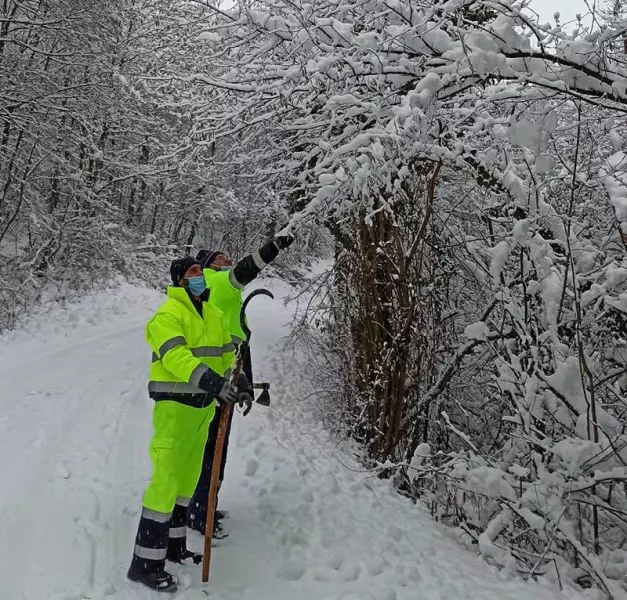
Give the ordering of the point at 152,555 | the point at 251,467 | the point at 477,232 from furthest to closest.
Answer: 1. the point at 477,232
2. the point at 251,467
3. the point at 152,555

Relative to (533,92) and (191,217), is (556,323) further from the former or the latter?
(191,217)

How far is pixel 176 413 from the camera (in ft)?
12.0

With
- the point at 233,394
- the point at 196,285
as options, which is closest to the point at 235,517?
the point at 233,394

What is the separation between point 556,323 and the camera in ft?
13.6

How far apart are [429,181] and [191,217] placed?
20.7 m

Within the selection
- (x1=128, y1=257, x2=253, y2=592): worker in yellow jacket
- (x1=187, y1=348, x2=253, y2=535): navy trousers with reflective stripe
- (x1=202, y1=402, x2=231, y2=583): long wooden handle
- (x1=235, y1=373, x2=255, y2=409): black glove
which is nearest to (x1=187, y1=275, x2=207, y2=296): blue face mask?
(x1=128, y1=257, x2=253, y2=592): worker in yellow jacket

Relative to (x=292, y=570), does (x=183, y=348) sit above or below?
above

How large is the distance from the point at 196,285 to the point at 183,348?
514 mm

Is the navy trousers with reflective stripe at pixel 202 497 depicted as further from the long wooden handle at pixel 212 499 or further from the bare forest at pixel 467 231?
the bare forest at pixel 467 231

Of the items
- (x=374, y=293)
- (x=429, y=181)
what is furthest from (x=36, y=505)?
(x=429, y=181)

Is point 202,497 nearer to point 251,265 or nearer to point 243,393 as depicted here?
point 243,393

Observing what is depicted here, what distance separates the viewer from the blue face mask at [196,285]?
12.9ft

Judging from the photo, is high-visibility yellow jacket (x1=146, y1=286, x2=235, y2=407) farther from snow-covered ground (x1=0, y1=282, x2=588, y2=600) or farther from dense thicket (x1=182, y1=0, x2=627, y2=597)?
snow-covered ground (x1=0, y1=282, x2=588, y2=600)

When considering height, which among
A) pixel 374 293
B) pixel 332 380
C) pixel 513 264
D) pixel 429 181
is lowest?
pixel 332 380
